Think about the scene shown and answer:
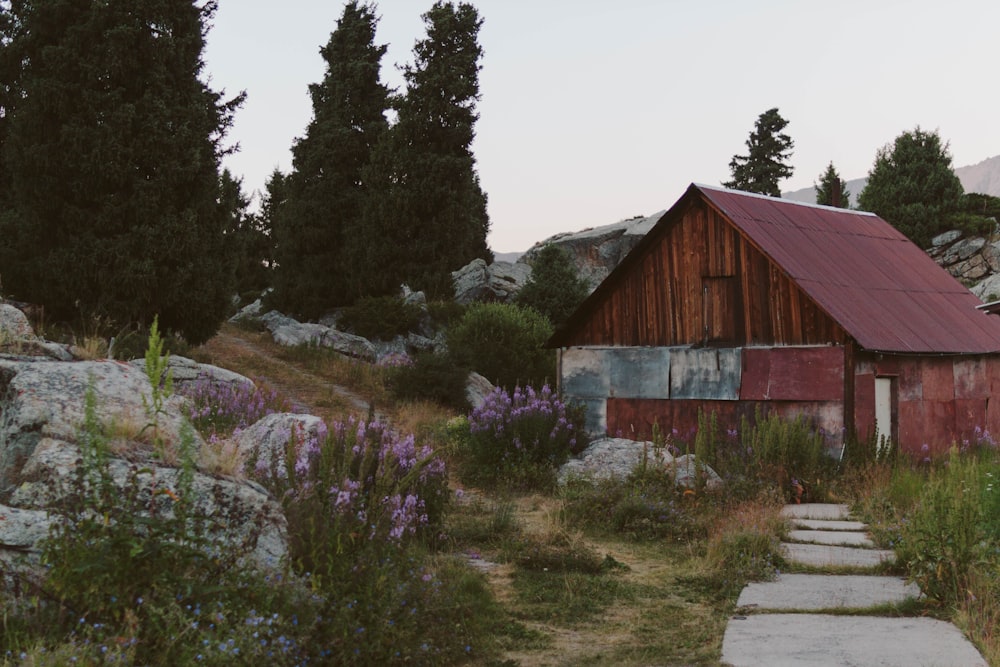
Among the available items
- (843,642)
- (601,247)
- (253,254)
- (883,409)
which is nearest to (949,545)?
(843,642)

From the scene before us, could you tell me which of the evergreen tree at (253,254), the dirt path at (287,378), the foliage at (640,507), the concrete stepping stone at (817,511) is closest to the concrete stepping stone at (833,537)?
the concrete stepping stone at (817,511)

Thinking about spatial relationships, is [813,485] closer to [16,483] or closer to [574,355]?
[574,355]

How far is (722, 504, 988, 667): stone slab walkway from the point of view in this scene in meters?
6.03

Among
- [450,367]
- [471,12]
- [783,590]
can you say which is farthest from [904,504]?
[471,12]

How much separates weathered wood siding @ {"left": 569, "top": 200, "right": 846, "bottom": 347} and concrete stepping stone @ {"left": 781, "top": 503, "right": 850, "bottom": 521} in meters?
3.70

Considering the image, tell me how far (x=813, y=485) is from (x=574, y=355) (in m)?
6.57

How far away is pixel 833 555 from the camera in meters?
9.51

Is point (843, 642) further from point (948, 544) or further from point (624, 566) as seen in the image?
point (624, 566)

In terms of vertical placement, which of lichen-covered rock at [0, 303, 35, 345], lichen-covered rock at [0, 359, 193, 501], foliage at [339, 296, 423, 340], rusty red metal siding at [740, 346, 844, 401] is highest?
foliage at [339, 296, 423, 340]

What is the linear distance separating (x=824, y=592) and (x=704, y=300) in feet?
33.3

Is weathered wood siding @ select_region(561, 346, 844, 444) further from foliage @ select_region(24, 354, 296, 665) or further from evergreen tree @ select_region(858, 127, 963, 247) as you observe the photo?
evergreen tree @ select_region(858, 127, 963, 247)

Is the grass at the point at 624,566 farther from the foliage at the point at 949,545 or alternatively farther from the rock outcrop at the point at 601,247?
the rock outcrop at the point at 601,247

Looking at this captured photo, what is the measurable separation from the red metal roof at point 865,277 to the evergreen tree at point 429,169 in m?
14.6

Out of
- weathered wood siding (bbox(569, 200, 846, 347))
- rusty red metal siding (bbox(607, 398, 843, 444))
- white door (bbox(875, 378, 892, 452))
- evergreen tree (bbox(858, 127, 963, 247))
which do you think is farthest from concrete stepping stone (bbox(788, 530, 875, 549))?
evergreen tree (bbox(858, 127, 963, 247))
